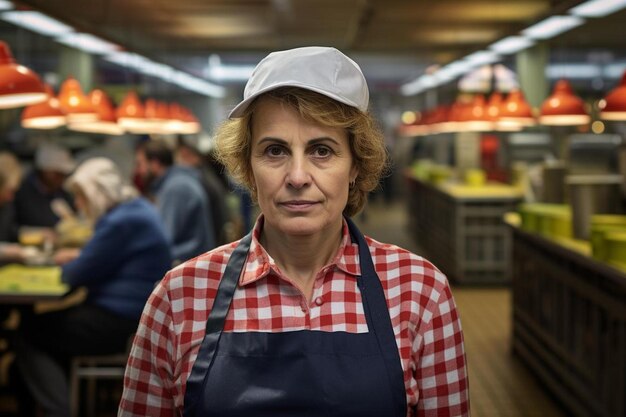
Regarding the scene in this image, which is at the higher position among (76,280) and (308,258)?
(308,258)

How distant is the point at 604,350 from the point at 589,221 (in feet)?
4.27

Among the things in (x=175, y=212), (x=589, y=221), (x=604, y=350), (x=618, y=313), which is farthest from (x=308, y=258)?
(x=175, y=212)

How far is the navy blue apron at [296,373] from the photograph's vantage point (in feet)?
5.86

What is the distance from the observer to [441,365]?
6.17 ft

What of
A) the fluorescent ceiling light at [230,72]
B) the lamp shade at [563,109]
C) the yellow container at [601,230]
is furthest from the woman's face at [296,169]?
the fluorescent ceiling light at [230,72]

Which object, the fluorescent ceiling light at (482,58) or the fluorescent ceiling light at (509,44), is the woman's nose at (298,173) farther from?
the fluorescent ceiling light at (482,58)

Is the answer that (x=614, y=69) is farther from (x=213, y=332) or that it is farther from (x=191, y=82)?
(x=213, y=332)

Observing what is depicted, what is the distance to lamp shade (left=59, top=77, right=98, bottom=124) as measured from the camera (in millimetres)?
6238

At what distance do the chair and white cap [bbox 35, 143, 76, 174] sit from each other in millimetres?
2225

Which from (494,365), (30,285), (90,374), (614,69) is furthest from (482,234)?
(614,69)

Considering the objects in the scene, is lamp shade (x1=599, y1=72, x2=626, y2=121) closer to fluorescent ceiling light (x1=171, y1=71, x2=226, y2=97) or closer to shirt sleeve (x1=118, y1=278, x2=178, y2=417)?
shirt sleeve (x1=118, y1=278, x2=178, y2=417)

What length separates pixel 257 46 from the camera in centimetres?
1462

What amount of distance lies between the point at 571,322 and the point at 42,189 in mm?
4907

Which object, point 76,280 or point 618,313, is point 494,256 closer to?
point 618,313
